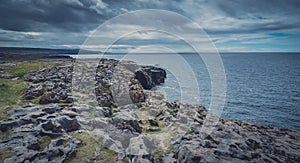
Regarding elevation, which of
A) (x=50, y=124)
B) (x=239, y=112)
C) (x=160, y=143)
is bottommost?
(x=239, y=112)

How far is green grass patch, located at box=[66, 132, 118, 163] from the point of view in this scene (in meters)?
15.2

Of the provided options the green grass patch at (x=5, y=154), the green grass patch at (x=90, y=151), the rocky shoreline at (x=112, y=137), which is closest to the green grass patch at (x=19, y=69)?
the rocky shoreline at (x=112, y=137)

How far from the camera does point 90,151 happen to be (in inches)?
634

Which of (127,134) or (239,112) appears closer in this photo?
(127,134)

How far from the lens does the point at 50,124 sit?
18625mm

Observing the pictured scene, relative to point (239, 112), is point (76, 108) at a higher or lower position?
higher

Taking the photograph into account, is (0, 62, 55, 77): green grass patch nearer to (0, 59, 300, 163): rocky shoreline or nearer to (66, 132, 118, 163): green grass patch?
(0, 59, 300, 163): rocky shoreline

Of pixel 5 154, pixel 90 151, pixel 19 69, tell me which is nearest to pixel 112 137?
pixel 90 151

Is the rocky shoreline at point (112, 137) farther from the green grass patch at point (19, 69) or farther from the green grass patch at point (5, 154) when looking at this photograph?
the green grass patch at point (19, 69)

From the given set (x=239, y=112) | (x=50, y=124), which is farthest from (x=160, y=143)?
(x=239, y=112)

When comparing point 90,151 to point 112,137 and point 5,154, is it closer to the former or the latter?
point 112,137

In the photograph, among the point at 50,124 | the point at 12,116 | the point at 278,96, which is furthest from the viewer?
the point at 278,96

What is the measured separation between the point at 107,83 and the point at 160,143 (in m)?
19.7

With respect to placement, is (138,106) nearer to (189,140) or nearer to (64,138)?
(189,140)
